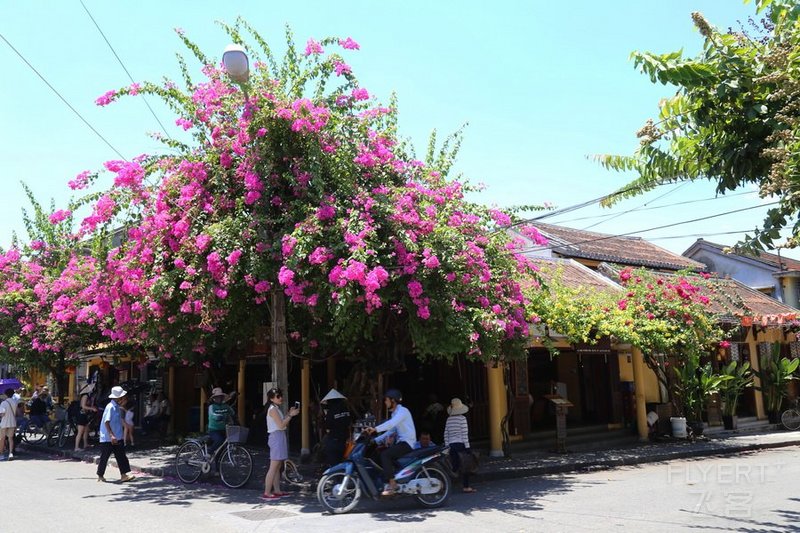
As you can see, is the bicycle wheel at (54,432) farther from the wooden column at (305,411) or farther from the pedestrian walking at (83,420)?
the wooden column at (305,411)

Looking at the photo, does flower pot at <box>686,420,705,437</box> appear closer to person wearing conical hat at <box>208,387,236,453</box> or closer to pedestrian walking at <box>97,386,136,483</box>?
person wearing conical hat at <box>208,387,236,453</box>

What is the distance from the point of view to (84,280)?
16.0 metres

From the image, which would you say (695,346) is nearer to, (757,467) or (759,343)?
(757,467)

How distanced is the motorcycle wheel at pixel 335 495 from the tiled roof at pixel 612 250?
552 inches

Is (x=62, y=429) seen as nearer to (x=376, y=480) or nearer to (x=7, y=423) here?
(x=7, y=423)

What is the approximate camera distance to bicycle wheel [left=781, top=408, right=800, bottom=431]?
20609 mm

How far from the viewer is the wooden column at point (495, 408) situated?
14922mm

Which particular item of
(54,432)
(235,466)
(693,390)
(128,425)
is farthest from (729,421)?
(54,432)

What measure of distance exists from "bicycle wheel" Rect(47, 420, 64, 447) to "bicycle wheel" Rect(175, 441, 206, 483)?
862 cm

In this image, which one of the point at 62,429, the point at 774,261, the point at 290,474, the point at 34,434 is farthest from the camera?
the point at 774,261

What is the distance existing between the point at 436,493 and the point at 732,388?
1398 centimetres

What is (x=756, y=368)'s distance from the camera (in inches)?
851

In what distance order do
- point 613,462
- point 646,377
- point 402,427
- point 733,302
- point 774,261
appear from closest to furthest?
point 402,427, point 613,462, point 646,377, point 733,302, point 774,261

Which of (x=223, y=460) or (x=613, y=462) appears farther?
(x=613, y=462)
